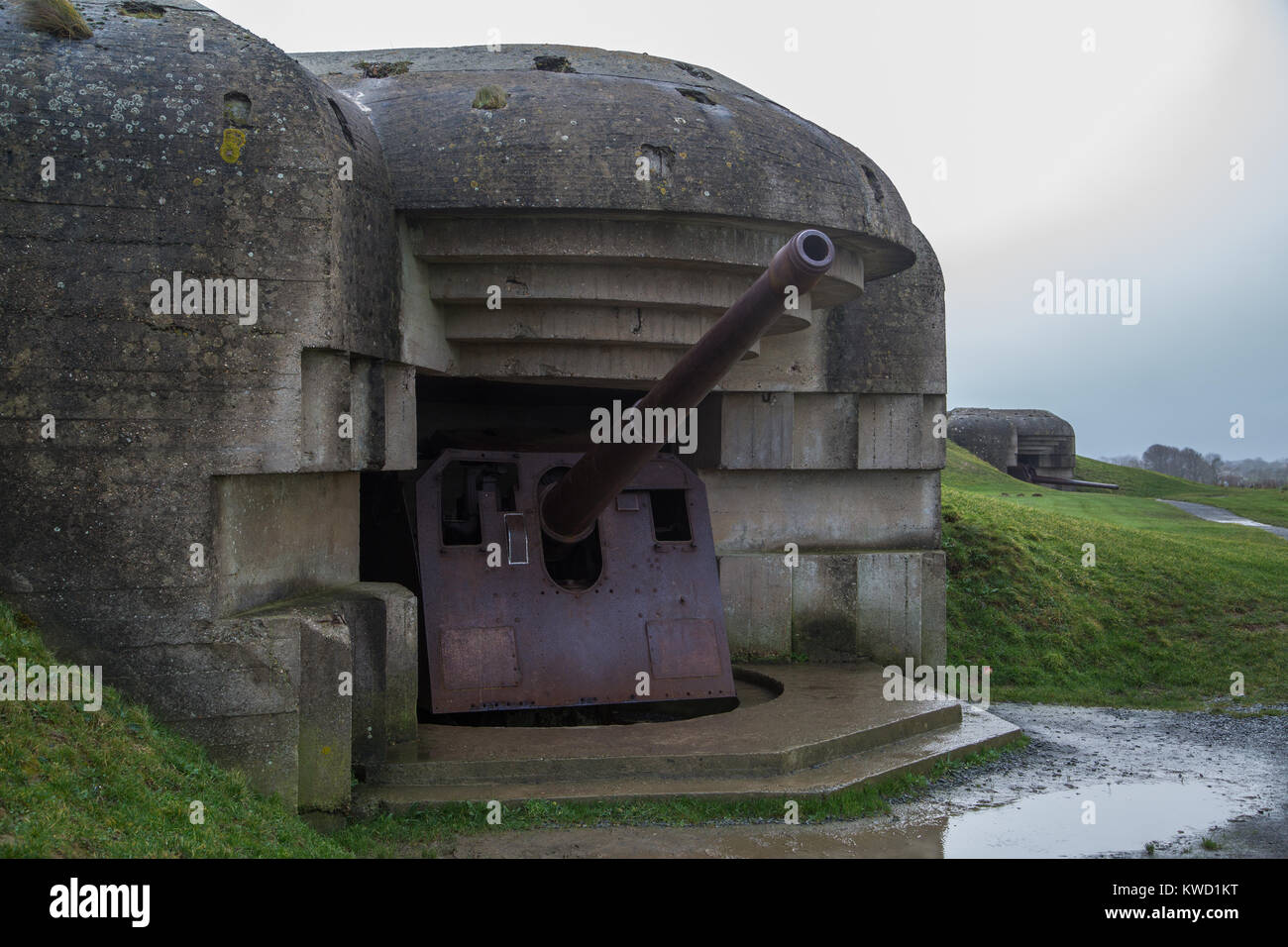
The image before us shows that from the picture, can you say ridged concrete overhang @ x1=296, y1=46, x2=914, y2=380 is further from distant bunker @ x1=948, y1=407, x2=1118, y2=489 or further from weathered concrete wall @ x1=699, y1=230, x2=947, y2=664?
distant bunker @ x1=948, y1=407, x2=1118, y2=489

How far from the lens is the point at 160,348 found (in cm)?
509

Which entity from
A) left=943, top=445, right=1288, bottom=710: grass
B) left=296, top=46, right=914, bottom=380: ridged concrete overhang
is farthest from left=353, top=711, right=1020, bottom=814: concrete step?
left=943, top=445, right=1288, bottom=710: grass

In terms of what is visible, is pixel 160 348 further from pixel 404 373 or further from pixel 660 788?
pixel 660 788

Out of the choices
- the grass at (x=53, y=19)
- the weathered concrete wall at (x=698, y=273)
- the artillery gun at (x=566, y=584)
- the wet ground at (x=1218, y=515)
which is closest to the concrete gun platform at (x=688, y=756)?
the artillery gun at (x=566, y=584)

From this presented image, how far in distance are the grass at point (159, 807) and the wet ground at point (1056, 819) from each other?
0.15 metres

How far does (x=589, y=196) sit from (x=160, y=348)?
245 cm

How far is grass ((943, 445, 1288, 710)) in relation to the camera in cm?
980

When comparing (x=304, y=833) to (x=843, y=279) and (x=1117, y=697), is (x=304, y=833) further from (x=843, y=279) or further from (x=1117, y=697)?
(x=1117, y=697)

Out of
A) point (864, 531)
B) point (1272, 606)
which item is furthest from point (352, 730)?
point (1272, 606)

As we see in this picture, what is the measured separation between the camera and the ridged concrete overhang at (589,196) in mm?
6621

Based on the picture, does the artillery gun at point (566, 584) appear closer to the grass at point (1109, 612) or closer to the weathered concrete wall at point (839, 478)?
the weathered concrete wall at point (839, 478)

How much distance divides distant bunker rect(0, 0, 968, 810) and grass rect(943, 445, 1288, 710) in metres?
1.36

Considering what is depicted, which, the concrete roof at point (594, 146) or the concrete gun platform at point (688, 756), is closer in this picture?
the concrete gun platform at point (688, 756)

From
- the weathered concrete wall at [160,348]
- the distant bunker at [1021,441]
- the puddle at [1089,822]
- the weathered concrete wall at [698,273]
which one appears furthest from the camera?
the distant bunker at [1021,441]
